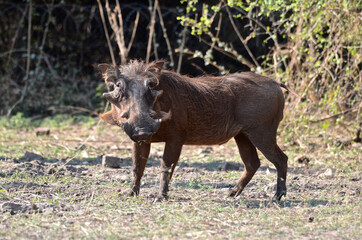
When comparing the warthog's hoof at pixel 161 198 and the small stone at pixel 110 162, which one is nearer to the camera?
the warthog's hoof at pixel 161 198

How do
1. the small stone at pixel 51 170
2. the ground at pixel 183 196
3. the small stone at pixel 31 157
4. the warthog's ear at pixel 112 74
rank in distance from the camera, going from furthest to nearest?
the small stone at pixel 31 157 → the small stone at pixel 51 170 → the warthog's ear at pixel 112 74 → the ground at pixel 183 196

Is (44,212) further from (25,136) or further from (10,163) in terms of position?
(25,136)

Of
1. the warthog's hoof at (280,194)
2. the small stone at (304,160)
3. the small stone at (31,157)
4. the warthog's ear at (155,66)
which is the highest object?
the warthog's ear at (155,66)

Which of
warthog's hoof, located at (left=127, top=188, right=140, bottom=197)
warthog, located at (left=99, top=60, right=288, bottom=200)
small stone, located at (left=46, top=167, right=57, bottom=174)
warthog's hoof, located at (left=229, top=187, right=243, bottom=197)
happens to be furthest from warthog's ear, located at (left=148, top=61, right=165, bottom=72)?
small stone, located at (left=46, top=167, right=57, bottom=174)

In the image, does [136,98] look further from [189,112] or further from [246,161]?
[246,161]

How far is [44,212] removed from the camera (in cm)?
411

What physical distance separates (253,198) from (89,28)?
22.7ft

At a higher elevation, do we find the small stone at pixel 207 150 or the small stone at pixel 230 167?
the small stone at pixel 230 167

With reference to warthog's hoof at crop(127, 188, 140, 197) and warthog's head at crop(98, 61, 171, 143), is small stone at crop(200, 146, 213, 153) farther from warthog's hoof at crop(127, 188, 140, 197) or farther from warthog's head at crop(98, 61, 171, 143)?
warthog's head at crop(98, 61, 171, 143)

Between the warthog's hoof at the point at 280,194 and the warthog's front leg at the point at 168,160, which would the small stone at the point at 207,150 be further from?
the warthog's front leg at the point at 168,160

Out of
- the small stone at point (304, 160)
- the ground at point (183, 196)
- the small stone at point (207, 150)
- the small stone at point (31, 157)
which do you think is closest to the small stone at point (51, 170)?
the ground at point (183, 196)

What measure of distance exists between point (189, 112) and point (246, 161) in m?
0.72

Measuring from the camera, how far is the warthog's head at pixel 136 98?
4.31 meters

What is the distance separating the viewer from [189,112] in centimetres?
493
